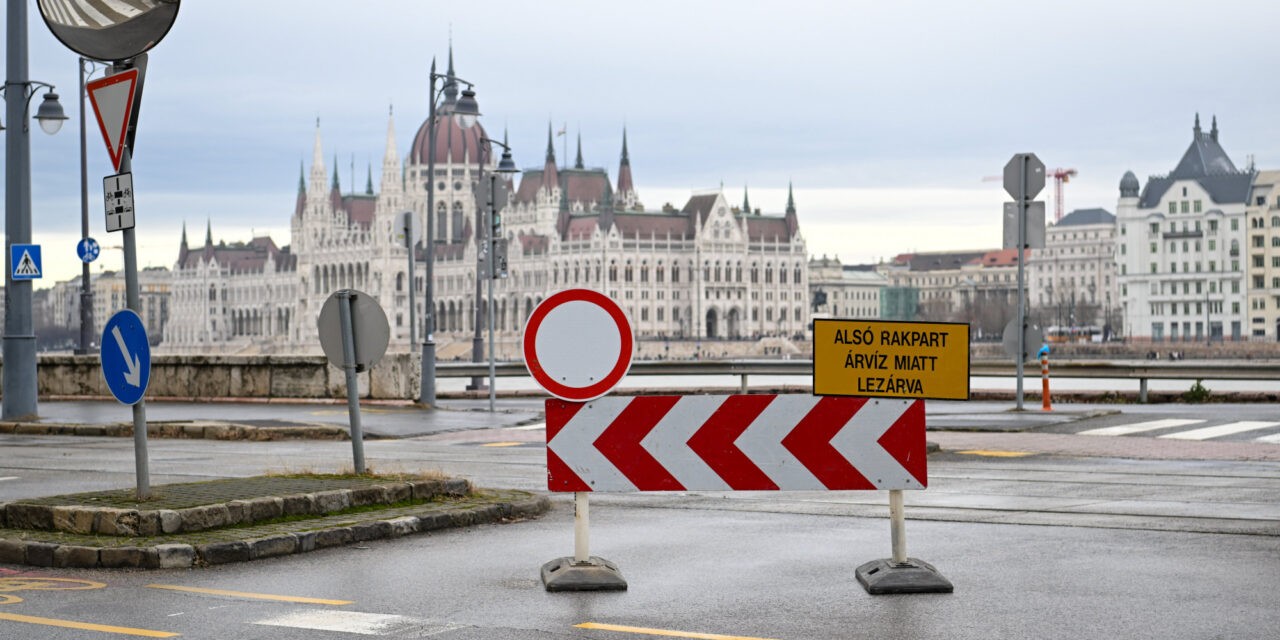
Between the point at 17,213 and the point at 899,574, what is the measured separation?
1640cm

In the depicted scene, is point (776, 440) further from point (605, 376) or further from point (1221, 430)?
point (1221, 430)

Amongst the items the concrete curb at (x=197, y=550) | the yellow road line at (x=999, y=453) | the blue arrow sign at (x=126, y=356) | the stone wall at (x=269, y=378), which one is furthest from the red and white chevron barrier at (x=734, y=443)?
the stone wall at (x=269, y=378)

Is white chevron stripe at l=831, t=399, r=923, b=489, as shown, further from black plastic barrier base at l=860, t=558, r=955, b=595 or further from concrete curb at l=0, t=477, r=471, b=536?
concrete curb at l=0, t=477, r=471, b=536

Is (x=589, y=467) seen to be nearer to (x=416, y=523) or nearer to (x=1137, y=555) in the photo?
(x=416, y=523)

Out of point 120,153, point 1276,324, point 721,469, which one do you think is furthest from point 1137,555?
point 1276,324

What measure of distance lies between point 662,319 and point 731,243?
530 inches

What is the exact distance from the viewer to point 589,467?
27.0 feet

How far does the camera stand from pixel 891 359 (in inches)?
321

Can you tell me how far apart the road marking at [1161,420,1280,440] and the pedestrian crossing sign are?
44.7ft

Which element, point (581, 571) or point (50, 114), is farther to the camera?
point (50, 114)

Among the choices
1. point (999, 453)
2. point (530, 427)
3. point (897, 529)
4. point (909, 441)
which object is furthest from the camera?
point (530, 427)

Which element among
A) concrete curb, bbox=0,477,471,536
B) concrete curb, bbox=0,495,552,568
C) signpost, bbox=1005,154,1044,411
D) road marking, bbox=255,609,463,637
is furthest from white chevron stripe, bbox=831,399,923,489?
signpost, bbox=1005,154,1044,411

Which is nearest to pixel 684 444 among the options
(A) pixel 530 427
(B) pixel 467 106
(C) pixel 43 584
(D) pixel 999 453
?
(C) pixel 43 584

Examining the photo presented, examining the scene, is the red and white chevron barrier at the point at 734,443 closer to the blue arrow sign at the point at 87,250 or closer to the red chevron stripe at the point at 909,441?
the red chevron stripe at the point at 909,441
